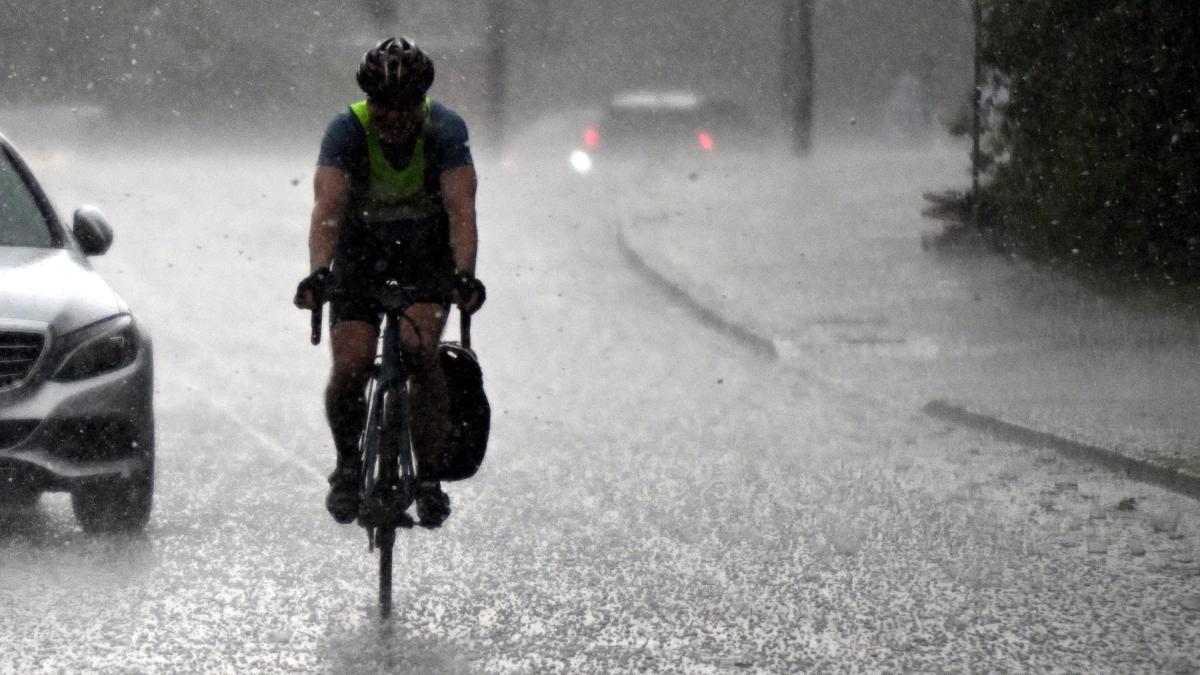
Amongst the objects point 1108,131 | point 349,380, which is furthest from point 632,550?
point 1108,131

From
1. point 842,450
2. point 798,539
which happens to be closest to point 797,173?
point 842,450

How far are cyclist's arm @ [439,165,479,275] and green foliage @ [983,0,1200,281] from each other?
27.8ft

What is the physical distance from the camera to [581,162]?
35.4 metres

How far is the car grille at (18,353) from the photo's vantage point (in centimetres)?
789

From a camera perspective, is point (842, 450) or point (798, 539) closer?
point (798, 539)

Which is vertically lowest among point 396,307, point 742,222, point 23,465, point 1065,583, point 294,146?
point 294,146

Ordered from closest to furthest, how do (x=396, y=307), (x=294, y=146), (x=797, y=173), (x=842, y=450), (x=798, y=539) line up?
(x=396, y=307)
(x=798, y=539)
(x=842, y=450)
(x=797, y=173)
(x=294, y=146)

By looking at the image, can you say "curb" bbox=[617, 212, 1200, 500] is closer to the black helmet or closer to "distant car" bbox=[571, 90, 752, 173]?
the black helmet

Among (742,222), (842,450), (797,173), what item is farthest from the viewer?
(797,173)

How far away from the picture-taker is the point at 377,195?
678cm

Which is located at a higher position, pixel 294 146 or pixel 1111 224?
pixel 1111 224

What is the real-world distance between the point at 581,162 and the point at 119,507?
27420mm

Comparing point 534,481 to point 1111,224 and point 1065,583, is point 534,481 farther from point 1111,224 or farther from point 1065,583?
point 1111,224

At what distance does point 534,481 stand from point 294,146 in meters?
43.5
